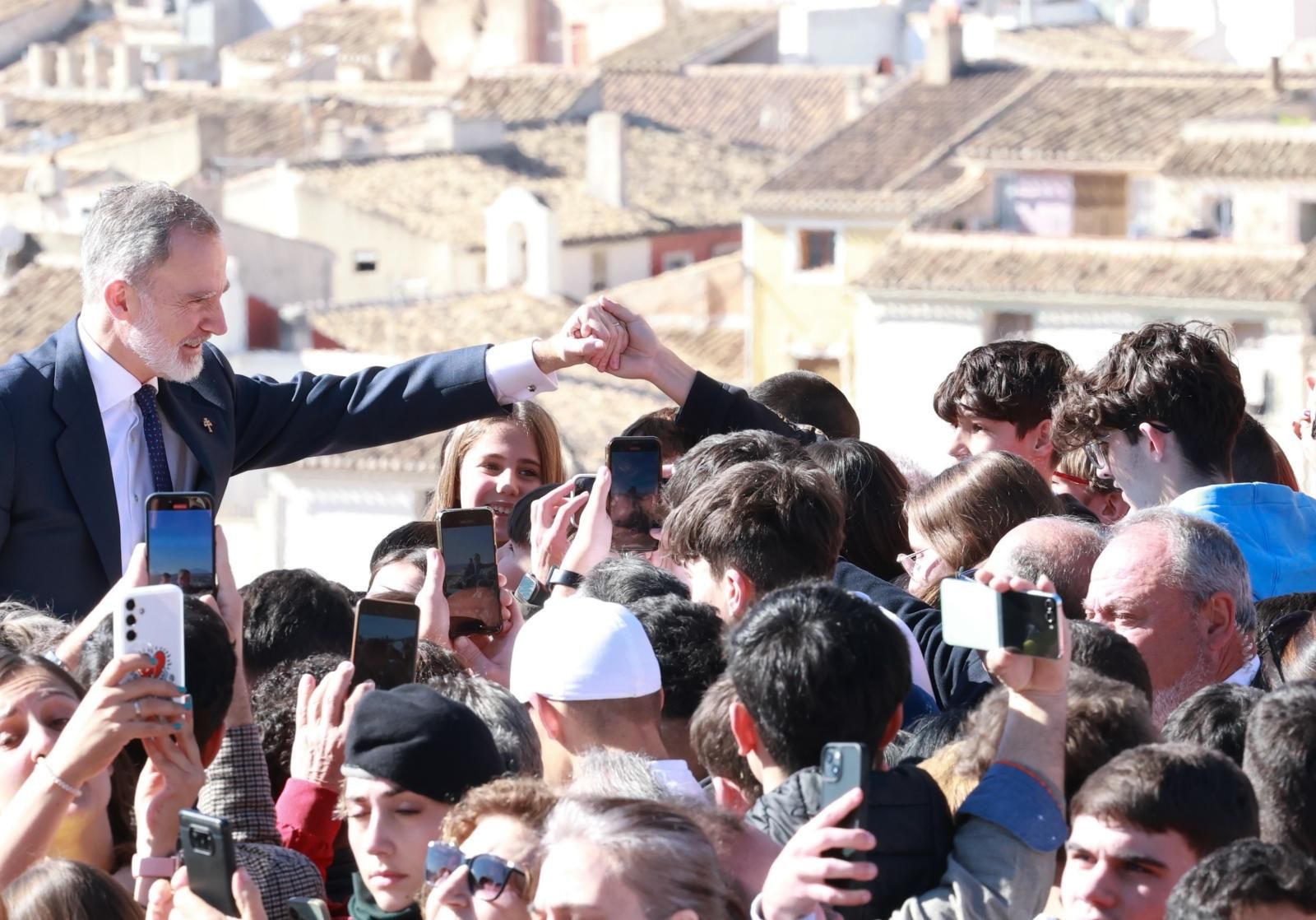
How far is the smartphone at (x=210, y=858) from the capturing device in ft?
11.7

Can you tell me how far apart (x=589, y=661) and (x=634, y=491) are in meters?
1.52

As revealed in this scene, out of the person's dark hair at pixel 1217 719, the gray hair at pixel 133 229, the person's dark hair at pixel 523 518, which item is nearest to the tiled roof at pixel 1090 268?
the person's dark hair at pixel 523 518

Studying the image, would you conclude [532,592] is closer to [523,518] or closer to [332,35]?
[523,518]

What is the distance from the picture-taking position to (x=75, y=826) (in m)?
4.21

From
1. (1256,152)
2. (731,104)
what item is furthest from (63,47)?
(1256,152)

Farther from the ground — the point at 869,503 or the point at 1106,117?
the point at 869,503

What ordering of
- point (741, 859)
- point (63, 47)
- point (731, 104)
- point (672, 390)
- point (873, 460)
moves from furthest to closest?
point (63, 47), point (731, 104), point (672, 390), point (873, 460), point (741, 859)

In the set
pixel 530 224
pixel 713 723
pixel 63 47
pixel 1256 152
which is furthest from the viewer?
pixel 63 47

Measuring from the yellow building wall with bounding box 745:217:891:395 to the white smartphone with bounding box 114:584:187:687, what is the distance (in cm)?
3358

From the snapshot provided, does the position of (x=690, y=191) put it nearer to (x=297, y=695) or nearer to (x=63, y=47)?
(x=63, y=47)

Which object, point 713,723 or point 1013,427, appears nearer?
point 713,723

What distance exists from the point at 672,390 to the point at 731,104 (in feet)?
153

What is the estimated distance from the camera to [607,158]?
143 feet

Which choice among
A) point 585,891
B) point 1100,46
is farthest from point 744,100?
point 585,891
